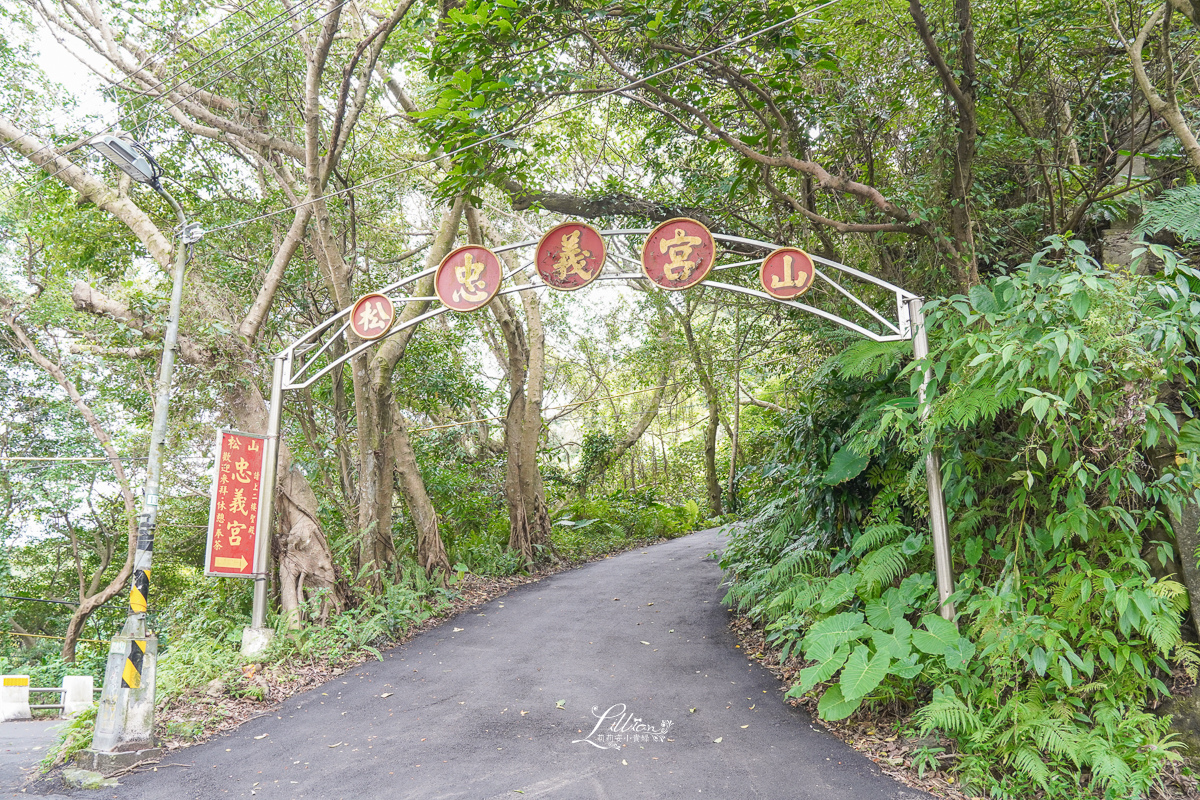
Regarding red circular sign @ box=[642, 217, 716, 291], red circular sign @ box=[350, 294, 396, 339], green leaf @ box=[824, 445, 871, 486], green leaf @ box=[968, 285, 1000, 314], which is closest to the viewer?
green leaf @ box=[968, 285, 1000, 314]

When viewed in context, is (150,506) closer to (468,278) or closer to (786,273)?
(468,278)

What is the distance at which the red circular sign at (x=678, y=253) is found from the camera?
6086 mm

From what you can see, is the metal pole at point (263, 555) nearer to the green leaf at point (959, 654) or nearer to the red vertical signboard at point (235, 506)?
the red vertical signboard at point (235, 506)

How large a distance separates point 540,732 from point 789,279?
435cm

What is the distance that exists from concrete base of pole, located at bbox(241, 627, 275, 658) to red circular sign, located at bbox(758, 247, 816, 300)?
6251 mm

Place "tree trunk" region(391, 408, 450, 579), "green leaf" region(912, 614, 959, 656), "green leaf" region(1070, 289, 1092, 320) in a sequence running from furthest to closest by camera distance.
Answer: "tree trunk" region(391, 408, 450, 579) → "green leaf" region(912, 614, 959, 656) → "green leaf" region(1070, 289, 1092, 320)

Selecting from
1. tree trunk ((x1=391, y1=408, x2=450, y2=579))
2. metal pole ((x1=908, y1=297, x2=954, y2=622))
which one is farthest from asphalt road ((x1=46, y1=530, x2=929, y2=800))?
tree trunk ((x1=391, y1=408, x2=450, y2=579))

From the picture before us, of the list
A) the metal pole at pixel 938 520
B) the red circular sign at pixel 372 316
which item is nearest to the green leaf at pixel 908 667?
the metal pole at pixel 938 520

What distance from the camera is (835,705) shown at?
4.67 m

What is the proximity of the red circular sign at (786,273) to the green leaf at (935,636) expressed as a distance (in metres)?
2.89

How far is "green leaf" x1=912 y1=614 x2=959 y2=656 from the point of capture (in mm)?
4488

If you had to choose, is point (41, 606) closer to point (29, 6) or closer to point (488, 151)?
point (29, 6)

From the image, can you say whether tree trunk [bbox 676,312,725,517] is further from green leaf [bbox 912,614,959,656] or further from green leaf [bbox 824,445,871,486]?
green leaf [bbox 912,614,959,656]

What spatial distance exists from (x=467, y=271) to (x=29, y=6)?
7.38 meters
